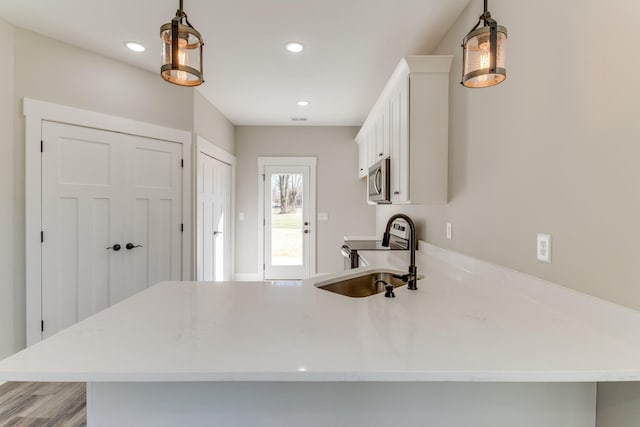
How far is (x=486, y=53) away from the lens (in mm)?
1155

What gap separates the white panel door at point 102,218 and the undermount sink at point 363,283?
7.34ft

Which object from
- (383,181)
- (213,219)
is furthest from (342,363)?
(213,219)

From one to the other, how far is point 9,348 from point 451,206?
3352 millimetres

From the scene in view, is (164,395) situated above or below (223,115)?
below

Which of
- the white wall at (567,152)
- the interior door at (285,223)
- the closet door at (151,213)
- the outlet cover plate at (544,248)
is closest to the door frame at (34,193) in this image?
the closet door at (151,213)

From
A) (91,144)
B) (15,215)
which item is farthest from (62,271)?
(91,144)

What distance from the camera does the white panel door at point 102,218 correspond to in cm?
251

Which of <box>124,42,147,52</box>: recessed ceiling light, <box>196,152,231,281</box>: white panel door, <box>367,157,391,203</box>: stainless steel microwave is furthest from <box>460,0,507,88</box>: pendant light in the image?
<box>196,152,231,281</box>: white panel door

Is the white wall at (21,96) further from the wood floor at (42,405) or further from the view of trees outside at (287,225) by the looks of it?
the view of trees outside at (287,225)

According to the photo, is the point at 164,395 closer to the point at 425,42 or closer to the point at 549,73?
the point at 549,73

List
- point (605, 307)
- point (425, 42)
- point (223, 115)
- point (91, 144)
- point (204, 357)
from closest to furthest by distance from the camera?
point (204, 357) < point (605, 307) < point (425, 42) < point (91, 144) < point (223, 115)

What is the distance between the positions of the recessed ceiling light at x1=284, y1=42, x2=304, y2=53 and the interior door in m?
2.53

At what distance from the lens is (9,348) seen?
2297mm

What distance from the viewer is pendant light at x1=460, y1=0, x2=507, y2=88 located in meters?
1.11
